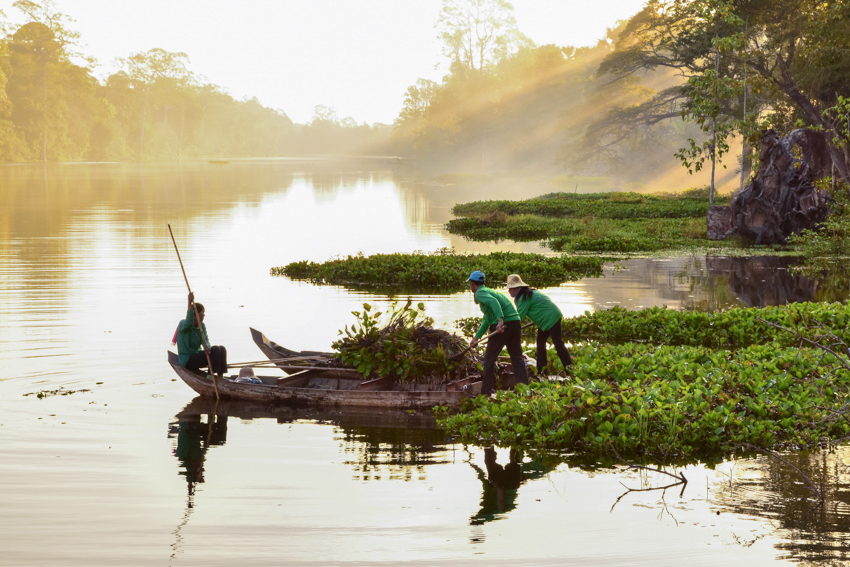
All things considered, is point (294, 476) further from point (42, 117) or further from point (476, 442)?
point (42, 117)

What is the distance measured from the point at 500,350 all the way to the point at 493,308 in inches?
30.1

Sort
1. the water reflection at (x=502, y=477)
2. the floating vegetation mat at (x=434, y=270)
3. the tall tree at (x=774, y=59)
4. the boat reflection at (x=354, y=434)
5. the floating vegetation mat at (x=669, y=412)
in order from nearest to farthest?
the water reflection at (x=502, y=477) → the boat reflection at (x=354, y=434) → the floating vegetation mat at (x=669, y=412) → the floating vegetation mat at (x=434, y=270) → the tall tree at (x=774, y=59)

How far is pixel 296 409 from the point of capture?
577 inches

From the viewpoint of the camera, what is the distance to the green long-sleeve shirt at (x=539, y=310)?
14.5 metres

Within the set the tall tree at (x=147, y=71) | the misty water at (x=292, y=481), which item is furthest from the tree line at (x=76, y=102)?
the misty water at (x=292, y=481)

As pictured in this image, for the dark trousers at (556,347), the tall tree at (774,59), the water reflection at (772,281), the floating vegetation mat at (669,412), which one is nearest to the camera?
the floating vegetation mat at (669,412)

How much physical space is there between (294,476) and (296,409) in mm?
3177

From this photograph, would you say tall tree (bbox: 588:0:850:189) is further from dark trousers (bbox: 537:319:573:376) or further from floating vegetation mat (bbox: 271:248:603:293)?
dark trousers (bbox: 537:319:573:376)

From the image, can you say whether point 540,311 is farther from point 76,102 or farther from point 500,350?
point 76,102

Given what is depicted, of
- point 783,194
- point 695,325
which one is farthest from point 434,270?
point 783,194

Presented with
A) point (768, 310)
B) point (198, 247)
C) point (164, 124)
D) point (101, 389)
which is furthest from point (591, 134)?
point (164, 124)

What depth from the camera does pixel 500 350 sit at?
13844mm

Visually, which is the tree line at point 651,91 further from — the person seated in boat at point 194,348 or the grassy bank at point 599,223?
the person seated in boat at point 194,348

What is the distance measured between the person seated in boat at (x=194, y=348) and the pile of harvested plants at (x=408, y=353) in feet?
7.15
